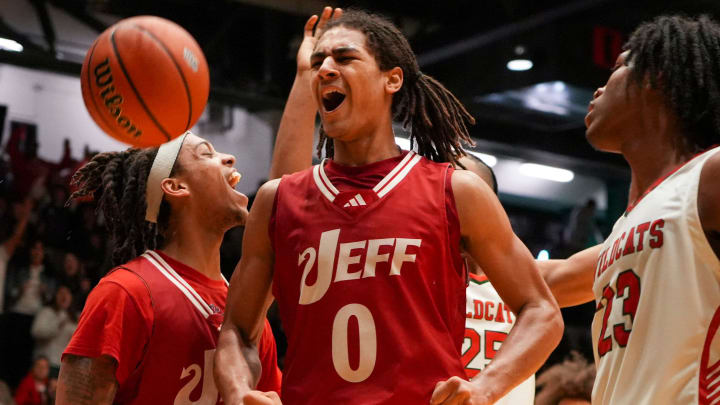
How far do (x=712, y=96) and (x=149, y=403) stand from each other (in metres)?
2.03

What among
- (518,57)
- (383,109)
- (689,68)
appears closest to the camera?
(689,68)

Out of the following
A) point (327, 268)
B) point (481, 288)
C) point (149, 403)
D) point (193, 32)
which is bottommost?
point (193, 32)

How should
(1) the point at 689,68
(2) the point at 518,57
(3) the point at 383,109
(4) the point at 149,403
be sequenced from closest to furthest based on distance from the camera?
(1) the point at 689,68
(3) the point at 383,109
(4) the point at 149,403
(2) the point at 518,57

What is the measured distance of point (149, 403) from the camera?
309 centimetres

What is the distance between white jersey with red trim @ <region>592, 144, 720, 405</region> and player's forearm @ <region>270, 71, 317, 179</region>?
133 cm

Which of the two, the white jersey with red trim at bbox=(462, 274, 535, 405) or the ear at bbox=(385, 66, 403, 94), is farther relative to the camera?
the white jersey with red trim at bbox=(462, 274, 535, 405)

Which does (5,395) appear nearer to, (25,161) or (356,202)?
(25,161)

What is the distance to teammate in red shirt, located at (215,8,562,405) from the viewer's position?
2373 millimetres

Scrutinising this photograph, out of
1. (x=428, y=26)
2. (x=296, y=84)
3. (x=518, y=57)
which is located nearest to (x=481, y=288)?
(x=296, y=84)

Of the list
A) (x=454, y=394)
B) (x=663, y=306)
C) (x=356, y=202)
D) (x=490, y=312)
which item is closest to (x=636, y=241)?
(x=663, y=306)

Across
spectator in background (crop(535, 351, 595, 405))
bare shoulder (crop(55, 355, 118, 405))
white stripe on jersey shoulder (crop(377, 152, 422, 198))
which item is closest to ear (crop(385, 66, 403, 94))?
white stripe on jersey shoulder (crop(377, 152, 422, 198))

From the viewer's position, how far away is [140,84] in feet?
11.2

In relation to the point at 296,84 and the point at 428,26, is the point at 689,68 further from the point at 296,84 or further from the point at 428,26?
the point at 428,26

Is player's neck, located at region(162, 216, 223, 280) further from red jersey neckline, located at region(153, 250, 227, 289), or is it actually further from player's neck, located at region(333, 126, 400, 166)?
player's neck, located at region(333, 126, 400, 166)
